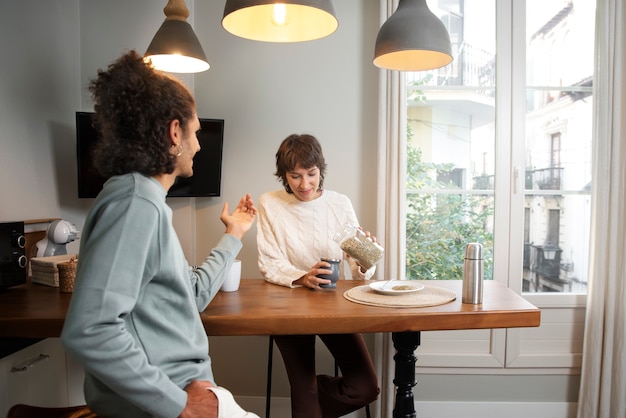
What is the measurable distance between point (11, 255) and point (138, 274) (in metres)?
1.12

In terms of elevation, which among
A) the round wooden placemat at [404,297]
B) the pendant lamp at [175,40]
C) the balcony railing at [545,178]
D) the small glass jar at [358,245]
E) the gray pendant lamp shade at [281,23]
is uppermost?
the pendant lamp at [175,40]

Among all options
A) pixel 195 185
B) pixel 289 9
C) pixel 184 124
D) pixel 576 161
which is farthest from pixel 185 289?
pixel 576 161

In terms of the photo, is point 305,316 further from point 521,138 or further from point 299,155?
point 521,138

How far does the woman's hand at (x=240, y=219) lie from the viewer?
1.65 meters

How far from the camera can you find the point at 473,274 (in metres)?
1.64

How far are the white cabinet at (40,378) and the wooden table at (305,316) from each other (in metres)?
0.19

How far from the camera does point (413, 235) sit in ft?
9.23

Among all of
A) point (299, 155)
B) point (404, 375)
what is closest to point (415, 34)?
point (299, 155)

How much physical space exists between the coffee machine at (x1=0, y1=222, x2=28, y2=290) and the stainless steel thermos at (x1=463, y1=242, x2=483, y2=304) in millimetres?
1597

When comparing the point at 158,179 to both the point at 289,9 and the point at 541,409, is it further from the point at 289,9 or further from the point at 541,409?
the point at 541,409

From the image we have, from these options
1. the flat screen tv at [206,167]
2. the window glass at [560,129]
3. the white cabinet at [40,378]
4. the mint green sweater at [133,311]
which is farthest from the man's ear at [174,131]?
the window glass at [560,129]

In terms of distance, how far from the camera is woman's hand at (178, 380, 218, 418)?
105 cm

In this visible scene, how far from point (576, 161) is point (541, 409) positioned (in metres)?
1.39

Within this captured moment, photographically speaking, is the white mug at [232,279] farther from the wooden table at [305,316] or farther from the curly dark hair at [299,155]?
the curly dark hair at [299,155]
